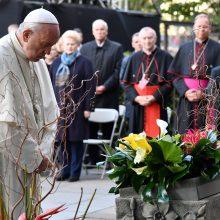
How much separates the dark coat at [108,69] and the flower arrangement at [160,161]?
7.65 metres

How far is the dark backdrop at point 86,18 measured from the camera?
15.7 metres

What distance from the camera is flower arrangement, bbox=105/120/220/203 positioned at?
17.2ft

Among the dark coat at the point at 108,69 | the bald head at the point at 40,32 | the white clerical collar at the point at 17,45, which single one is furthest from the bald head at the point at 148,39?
the bald head at the point at 40,32

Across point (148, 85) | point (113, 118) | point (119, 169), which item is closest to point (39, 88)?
point (119, 169)

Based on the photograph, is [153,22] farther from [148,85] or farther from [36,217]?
[36,217]

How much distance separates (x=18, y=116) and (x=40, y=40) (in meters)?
0.52

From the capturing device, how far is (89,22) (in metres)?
17.8

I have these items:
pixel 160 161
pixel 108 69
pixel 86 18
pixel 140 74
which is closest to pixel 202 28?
pixel 140 74

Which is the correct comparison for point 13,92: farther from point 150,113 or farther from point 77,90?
point 150,113

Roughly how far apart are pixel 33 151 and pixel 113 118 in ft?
23.9

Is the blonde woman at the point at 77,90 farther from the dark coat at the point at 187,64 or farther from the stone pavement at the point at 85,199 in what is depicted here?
the dark coat at the point at 187,64

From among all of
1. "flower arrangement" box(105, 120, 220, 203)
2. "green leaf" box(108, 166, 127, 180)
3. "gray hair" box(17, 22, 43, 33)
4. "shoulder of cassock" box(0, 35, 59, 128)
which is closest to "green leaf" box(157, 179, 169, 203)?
"flower arrangement" box(105, 120, 220, 203)

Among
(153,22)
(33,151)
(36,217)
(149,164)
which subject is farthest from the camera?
(153,22)

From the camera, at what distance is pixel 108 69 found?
13.4 metres
